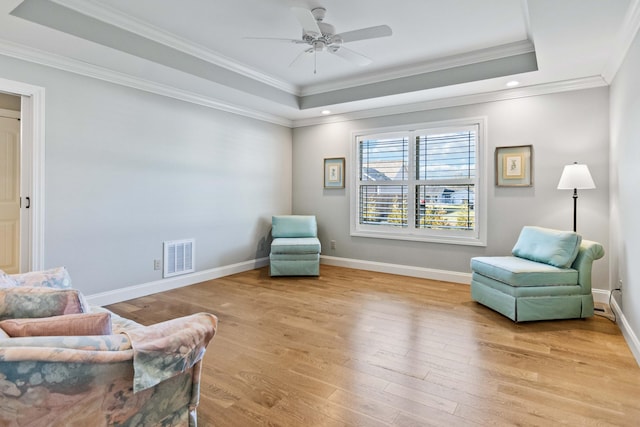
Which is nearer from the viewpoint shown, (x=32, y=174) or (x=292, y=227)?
(x=32, y=174)

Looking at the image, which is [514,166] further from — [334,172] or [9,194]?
[9,194]

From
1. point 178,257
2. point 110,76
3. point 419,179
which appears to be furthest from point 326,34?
point 178,257

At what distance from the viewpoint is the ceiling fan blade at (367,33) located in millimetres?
2865

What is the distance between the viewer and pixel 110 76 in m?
3.67

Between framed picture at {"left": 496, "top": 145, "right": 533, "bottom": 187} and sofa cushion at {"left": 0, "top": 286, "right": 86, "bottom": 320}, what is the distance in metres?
4.43

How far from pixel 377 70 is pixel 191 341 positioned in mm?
4098

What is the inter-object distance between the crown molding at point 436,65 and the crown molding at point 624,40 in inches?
28.1

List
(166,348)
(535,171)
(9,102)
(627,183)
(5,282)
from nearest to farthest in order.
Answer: (166,348), (5,282), (627,183), (535,171), (9,102)

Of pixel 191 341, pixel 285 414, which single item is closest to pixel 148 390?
pixel 191 341

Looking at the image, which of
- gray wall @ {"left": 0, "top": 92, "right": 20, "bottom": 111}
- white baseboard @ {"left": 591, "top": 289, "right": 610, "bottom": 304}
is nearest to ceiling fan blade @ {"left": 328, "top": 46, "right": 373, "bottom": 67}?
white baseboard @ {"left": 591, "top": 289, "right": 610, "bottom": 304}

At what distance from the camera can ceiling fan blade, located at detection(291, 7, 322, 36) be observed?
8.52 feet

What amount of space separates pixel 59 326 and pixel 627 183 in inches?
155

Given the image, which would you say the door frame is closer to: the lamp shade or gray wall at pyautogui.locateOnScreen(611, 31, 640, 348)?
gray wall at pyautogui.locateOnScreen(611, 31, 640, 348)

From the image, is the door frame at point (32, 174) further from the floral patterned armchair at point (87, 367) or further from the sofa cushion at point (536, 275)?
the sofa cushion at point (536, 275)
